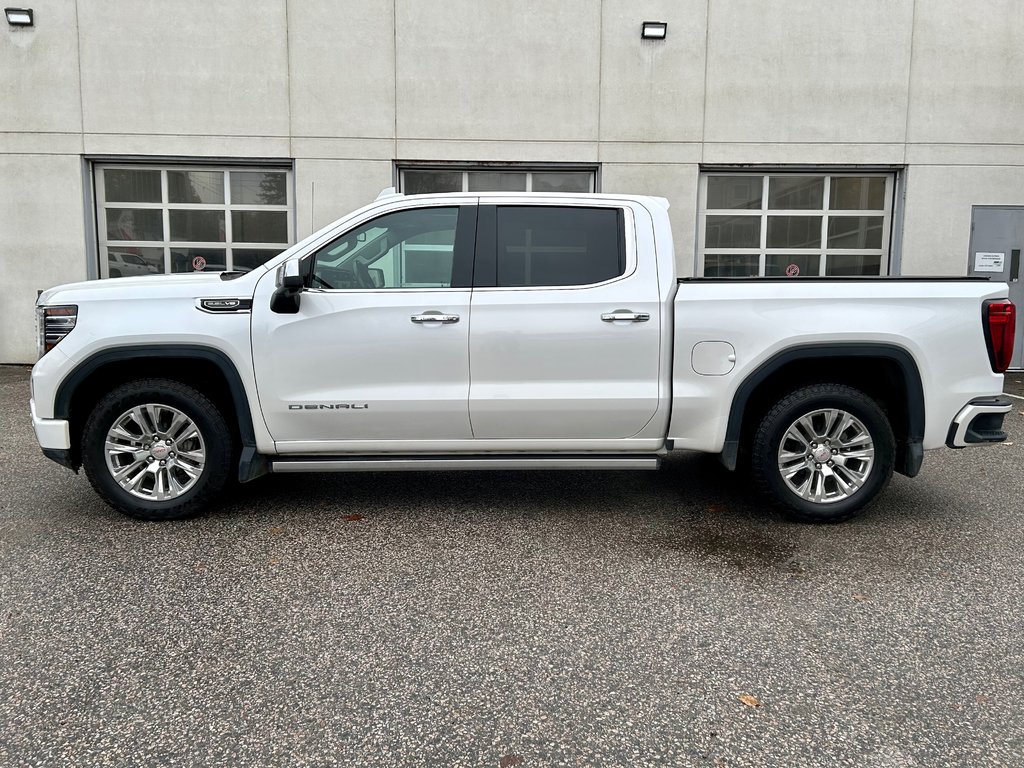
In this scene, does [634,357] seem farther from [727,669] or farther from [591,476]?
[727,669]

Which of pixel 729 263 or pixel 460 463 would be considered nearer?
pixel 460 463

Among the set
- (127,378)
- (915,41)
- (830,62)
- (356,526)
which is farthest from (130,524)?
(915,41)

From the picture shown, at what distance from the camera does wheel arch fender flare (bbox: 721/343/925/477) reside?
14.6 feet

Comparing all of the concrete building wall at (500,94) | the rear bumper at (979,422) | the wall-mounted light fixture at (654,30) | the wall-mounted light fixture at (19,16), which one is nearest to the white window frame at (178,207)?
the concrete building wall at (500,94)

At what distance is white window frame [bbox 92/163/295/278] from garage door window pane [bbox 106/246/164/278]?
52mm

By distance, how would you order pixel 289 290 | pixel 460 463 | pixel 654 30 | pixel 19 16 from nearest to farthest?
pixel 289 290 → pixel 460 463 → pixel 19 16 → pixel 654 30

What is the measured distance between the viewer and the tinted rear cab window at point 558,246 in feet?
15.0

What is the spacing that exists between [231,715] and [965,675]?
2.69m

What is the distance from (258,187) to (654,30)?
6044 millimetres

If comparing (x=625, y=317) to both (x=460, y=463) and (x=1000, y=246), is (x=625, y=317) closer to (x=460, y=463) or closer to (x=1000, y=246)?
(x=460, y=463)

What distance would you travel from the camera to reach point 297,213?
1089 cm

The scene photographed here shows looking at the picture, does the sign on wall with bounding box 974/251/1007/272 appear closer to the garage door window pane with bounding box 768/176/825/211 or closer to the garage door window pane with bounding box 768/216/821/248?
the garage door window pane with bounding box 768/216/821/248

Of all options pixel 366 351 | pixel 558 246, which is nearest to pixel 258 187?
pixel 366 351

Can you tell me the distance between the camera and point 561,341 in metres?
4.47
